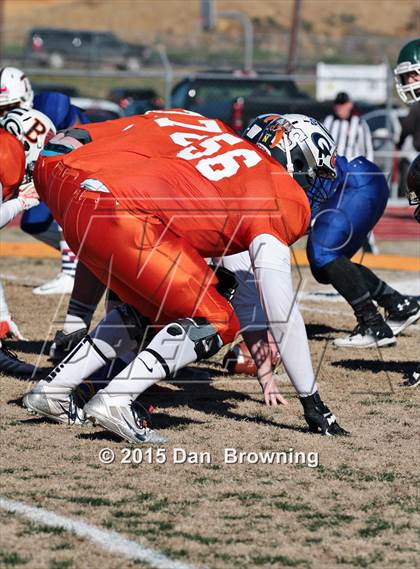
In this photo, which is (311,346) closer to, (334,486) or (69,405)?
(69,405)

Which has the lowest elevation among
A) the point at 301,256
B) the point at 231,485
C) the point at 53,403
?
the point at 301,256

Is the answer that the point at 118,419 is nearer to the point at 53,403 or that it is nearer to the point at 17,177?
the point at 53,403

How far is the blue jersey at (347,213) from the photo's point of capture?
748cm

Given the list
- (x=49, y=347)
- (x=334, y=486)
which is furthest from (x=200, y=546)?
(x=49, y=347)

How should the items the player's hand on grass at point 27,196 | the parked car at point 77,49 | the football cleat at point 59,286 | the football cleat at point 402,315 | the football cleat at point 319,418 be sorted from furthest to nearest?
the parked car at point 77,49 → the football cleat at point 59,286 → the football cleat at point 402,315 → the player's hand on grass at point 27,196 → the football cleat at point 319,418

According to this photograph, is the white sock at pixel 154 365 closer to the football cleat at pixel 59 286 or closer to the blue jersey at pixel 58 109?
the blue jersey at pixel 58 109

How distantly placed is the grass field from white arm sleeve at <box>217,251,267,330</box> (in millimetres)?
430

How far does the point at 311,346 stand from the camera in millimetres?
7781

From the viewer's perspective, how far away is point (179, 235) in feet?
17.3

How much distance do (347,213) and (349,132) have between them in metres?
4.68

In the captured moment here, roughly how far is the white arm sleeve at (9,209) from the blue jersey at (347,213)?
1750 millimetres

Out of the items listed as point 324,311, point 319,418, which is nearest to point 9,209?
→ point 319,418

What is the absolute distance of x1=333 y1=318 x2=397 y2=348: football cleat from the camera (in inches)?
301

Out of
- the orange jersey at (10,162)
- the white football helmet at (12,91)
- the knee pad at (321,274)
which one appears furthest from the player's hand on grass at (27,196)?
the knee pad at (321,274)
